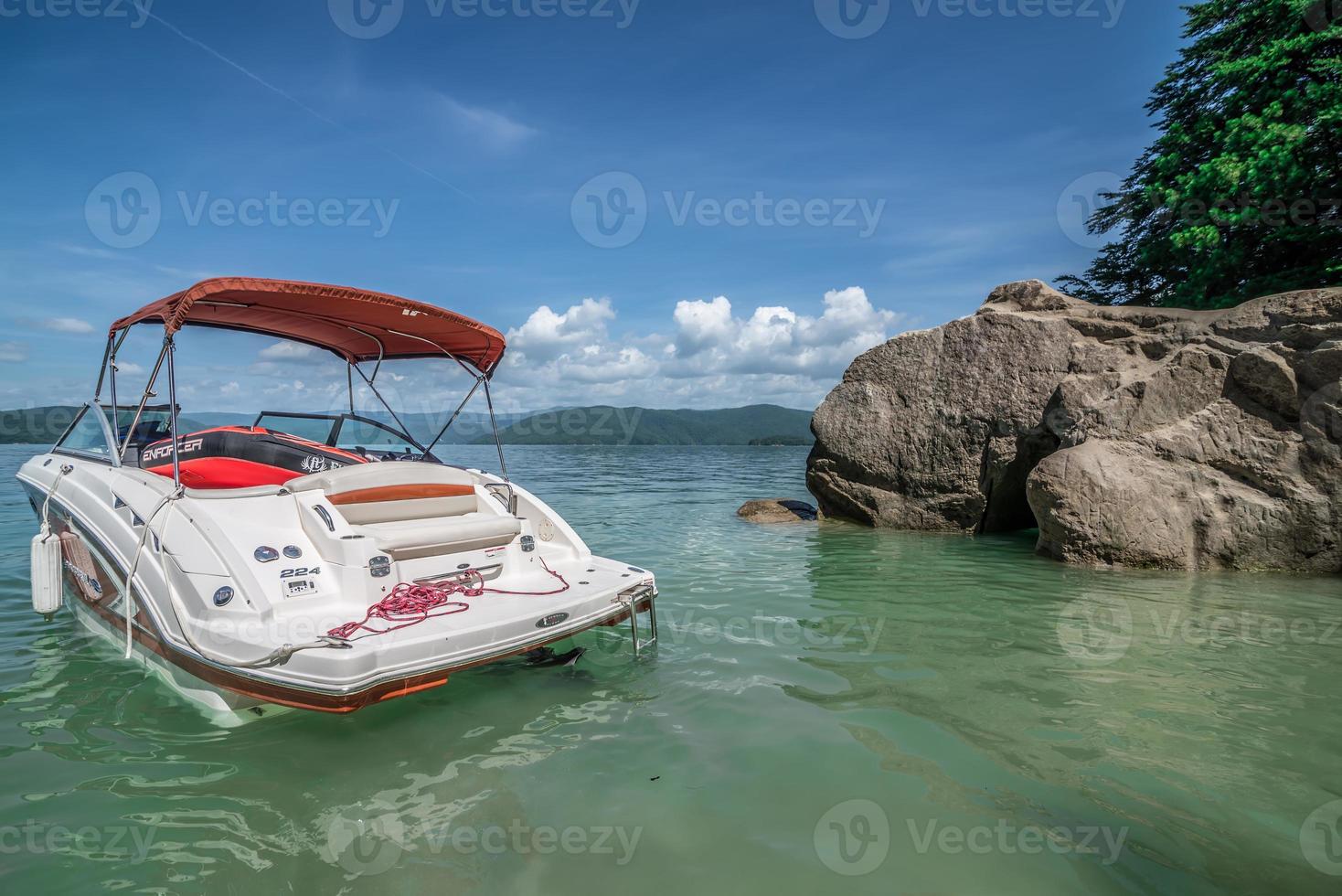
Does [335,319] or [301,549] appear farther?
[335,319]

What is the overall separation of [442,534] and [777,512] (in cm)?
1127

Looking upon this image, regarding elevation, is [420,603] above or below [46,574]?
above

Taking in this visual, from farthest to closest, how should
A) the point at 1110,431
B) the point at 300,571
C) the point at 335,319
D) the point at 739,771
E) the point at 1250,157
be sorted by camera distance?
1. the point at 1250,157
2. the point at 1110,431
3. the point at 335,319
4. the point at 300,571
5. the point at 739,771

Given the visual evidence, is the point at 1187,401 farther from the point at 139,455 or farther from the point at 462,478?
the point at 139,455

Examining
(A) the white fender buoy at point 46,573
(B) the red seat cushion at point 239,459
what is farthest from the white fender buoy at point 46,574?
(B) the red seat cushion at point 239,459

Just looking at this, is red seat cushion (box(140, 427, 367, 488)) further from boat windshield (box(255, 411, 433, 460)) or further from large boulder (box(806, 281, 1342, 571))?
large boulder (box(806, 281, 1342, 571))

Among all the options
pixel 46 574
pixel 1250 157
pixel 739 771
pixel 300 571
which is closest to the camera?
pixel 739 771

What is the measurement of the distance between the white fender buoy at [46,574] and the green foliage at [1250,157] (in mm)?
21009

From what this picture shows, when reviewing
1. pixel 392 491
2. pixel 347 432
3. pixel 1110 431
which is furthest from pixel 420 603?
pixel 1110 431

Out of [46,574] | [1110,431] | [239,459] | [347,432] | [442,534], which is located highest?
[1110,431]

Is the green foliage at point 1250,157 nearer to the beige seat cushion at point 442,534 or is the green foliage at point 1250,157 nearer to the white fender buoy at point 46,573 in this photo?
the beige seat cushion at point 442,534

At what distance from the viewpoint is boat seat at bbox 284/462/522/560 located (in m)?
5.50

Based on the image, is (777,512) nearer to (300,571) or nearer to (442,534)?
(442,534)

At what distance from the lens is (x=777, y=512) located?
52.4 feet
